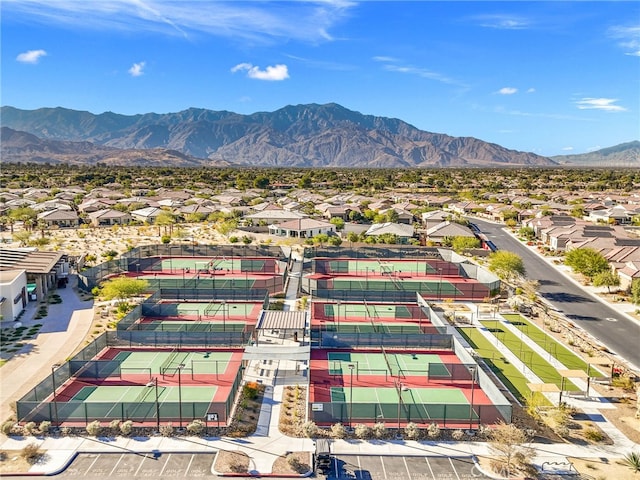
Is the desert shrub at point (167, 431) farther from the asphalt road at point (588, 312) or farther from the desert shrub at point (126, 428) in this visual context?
the asphalt road at point (588, 312)

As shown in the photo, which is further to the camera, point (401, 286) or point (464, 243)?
point (464, 243)

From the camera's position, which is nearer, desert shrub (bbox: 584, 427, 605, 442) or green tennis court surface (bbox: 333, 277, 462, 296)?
desert shrub (bbox: 584, 427, 605, 442)

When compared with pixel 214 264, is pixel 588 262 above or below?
above

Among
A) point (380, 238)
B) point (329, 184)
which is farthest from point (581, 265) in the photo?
point (329, 184)

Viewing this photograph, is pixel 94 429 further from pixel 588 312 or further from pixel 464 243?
pixel 464 243

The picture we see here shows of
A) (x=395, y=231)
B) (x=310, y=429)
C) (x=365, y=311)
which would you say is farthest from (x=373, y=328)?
(x=395, y=231)

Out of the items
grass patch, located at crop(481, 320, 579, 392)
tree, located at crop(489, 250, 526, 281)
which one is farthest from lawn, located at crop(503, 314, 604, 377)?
A: tree, located at crop(489, 250, 526, 281)

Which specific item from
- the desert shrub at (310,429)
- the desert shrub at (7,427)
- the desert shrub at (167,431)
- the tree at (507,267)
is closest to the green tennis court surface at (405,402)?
the desert shrub at (310,429)

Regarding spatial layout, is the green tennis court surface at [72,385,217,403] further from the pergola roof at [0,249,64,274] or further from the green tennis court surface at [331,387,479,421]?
the pergola roof at [0,249,64,274]
